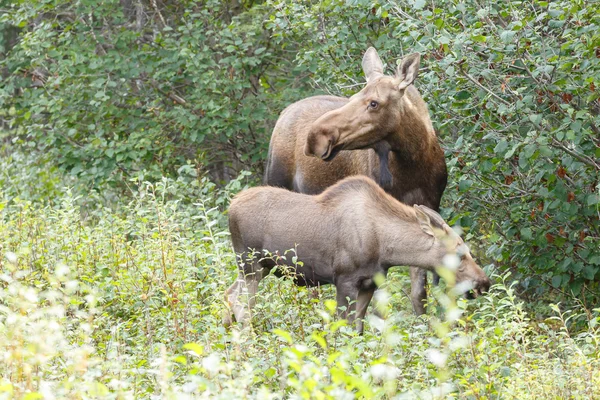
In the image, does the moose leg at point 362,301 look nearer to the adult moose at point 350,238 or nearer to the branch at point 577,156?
the adult moose at point 350,238

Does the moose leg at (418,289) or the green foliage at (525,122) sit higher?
the green foliage at (525,122)

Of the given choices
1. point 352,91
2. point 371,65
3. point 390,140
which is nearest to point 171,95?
point 352,91

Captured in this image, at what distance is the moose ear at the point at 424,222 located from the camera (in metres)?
7.27

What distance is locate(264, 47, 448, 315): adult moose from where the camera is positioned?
8.15 m

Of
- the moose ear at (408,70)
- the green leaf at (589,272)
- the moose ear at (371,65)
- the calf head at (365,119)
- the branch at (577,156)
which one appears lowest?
the green leaf at (589,272)

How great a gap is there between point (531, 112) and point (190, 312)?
3.01 meters

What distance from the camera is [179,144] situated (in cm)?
1386

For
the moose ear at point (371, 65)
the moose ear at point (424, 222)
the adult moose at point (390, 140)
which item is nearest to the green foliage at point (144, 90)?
the moose ear at point (371, 65)

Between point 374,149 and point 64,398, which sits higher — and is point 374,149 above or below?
below

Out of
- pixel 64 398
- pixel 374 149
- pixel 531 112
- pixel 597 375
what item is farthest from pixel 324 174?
pixel 64 398

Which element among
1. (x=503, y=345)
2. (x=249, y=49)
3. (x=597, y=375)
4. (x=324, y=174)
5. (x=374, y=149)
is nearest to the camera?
(x=597, y=375)

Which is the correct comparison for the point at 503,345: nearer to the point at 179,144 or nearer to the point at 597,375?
the point at 597,375

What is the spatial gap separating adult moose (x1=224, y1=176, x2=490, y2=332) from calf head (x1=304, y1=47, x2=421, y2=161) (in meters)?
0.51

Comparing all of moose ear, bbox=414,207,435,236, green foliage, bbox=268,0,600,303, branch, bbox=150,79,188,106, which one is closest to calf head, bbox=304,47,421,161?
green foliage, bbox=268,0,600,303
